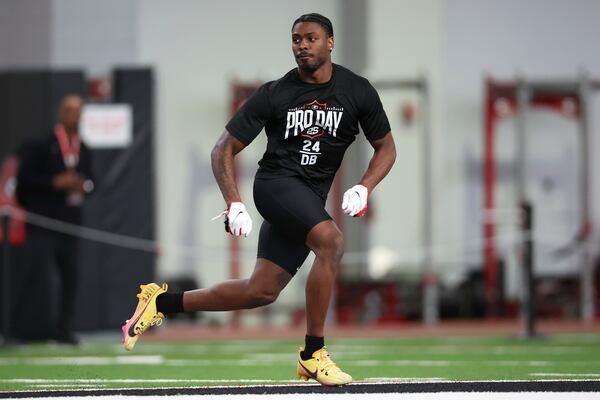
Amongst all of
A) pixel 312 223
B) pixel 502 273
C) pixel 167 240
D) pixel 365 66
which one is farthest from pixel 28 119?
pixel 312 223

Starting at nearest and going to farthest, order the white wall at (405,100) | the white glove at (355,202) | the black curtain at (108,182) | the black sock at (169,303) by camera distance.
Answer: the white glove at (355,202) < the black sock at (169,303) < the black curtain at (108,182) < the white wall at (405,100)

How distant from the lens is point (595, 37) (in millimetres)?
16688

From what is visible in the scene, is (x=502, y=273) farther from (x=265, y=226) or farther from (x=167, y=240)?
(x=265, y=226)

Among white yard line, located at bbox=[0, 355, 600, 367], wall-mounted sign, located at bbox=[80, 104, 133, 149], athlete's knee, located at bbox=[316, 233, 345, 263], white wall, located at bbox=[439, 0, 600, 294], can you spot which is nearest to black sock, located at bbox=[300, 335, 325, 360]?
athlete's knee, located at bbox=[316, 233, 345, 263]

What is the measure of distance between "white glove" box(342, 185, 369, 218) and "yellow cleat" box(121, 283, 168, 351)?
123 centimetres

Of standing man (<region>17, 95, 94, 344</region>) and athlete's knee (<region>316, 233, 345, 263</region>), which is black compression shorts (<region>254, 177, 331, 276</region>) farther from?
standing man (<region>17, 95, 94, 344</region>)

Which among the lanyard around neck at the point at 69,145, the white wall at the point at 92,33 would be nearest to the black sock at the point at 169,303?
the lanyard around neck at the point at 69,145

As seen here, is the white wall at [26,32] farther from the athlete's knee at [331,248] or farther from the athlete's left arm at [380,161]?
the athlete's knee at [331,248]

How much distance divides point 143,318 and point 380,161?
150 centimetres


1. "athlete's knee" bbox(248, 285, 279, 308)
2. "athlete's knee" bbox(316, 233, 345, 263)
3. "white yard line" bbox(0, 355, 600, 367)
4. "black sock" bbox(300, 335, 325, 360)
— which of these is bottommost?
"white yard line" bbox(0, 355, 600, 367)

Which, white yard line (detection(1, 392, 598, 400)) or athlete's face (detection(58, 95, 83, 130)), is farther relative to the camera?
athlete's face (detection(58, 95, 83, 130))

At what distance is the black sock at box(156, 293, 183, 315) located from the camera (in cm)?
649

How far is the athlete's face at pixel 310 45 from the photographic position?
600 cm

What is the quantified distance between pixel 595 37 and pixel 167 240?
6318 mm
